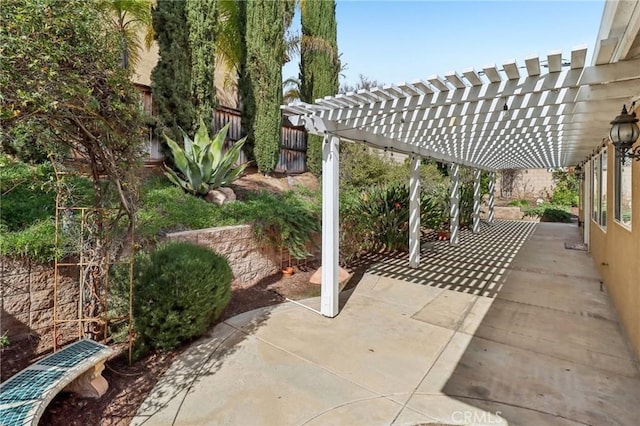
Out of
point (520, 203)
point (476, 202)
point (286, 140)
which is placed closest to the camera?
point (286, 140)

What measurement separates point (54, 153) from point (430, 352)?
178 inches

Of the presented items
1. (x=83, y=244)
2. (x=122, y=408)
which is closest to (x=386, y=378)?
(x=122, y=408)

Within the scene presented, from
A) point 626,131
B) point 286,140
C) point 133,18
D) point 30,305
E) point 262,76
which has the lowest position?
point 30,305

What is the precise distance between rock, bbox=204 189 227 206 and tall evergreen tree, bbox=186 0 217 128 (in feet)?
7.18

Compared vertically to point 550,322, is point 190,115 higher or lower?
higher

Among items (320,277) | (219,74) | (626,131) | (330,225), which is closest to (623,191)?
(626,131)

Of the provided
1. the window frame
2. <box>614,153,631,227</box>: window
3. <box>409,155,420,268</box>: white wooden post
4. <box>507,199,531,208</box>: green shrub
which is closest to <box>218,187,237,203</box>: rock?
<box>409,155,420,268</box>: white wooden post

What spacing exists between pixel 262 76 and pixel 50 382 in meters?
9.59

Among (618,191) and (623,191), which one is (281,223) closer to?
(623,191)

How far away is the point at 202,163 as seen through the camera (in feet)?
21.5

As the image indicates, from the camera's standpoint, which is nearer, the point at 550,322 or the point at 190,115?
the point at 550,322

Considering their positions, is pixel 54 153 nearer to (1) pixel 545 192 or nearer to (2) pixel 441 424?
(2) pixel 441 424

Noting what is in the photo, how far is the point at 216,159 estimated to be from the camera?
6750 millimetres

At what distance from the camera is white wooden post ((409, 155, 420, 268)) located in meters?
7.43
